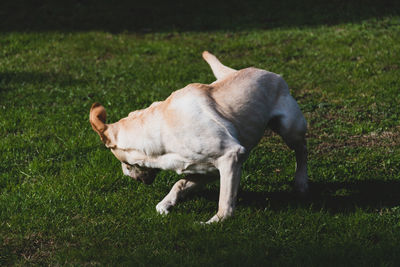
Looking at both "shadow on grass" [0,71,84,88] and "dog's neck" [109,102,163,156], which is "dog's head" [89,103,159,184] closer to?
"dog's neck" [109,102,163,156]

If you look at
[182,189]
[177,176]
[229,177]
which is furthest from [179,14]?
[229,177]

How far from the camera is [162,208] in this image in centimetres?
529

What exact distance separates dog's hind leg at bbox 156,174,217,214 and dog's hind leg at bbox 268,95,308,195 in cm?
85

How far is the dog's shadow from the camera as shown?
5.36 metres

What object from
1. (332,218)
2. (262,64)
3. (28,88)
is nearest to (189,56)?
(262,64)

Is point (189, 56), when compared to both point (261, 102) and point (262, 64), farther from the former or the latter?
point (261, 102)

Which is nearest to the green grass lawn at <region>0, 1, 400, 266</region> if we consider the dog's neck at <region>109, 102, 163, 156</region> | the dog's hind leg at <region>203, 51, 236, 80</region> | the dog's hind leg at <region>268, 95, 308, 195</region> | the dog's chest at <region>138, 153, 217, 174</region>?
the dog's hind leg at <region>268, 95, 308, 195</region>

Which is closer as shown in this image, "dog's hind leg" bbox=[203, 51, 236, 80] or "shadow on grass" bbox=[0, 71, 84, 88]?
"dog's hind leg" bbox=[203, 51, 236, 80]

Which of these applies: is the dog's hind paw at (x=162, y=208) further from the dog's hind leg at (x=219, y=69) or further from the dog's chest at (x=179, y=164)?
the dog's hind leg at (x=219, y=69)

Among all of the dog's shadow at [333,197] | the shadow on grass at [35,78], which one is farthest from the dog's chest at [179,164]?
the shadow on grass at [35,78]

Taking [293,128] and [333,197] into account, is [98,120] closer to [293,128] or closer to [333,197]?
[293,128]

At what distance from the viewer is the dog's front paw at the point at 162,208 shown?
5.22m

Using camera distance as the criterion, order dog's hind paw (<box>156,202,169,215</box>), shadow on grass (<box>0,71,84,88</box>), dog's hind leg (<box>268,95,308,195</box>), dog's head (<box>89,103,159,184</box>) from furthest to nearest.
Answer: shadow on grass (<box>0,71,84,88</box>), dog's hind leg (<box>268,95,308,195</box>), dog's hind paw (<box>156,202,169,215</box>), dog's head (<box>89,103,159,184</box>)

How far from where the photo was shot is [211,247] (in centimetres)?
456
